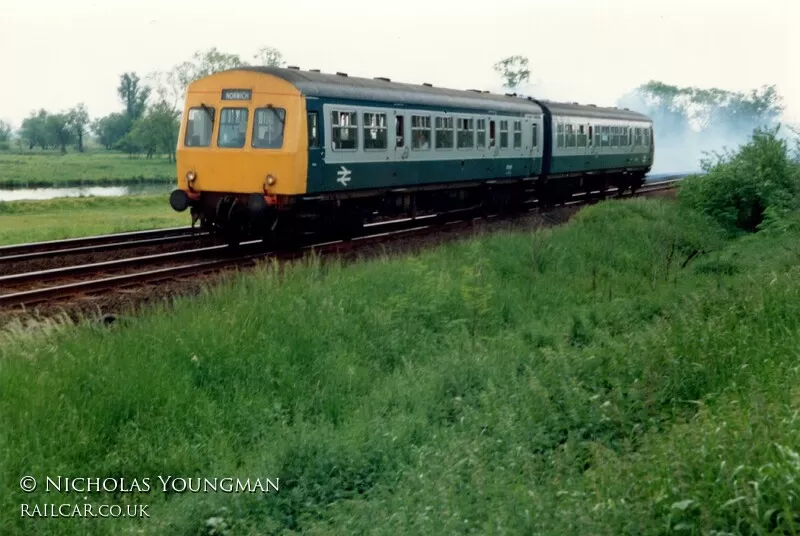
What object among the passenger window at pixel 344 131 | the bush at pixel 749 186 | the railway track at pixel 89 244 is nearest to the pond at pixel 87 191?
the bush at pixel 749 186

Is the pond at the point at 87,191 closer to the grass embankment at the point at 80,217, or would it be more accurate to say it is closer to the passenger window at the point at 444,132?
the grass embankment at the point at 80,217

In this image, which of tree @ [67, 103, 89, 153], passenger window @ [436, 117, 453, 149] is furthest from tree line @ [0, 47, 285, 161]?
passenger window @ [436, 117, 453, 149]

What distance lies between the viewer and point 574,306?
11242mm

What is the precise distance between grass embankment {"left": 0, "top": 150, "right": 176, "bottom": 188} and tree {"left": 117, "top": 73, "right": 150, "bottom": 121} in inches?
334

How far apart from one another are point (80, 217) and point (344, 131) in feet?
40.1

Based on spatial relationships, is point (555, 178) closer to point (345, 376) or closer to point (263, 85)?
point (263, 85)

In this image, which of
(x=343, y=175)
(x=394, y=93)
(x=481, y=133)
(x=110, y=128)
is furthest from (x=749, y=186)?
(x=110, y=128)

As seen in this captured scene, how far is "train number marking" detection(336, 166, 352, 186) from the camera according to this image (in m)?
15.2

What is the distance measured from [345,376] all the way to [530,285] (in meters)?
4.79

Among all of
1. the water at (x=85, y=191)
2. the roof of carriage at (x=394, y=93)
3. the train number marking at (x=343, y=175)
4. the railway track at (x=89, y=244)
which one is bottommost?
the railway track at (x=89, y=244)

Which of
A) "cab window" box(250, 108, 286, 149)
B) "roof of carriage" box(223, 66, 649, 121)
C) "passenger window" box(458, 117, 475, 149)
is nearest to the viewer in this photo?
"cab window" box(250, 108, 286, 149)

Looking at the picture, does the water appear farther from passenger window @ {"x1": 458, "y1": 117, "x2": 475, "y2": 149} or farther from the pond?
passenger window @ {"x1": 458, "y1": 117, "x2": 475, "y2": 149}

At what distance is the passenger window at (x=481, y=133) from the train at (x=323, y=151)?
0.16ft

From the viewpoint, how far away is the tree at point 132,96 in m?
71.2
